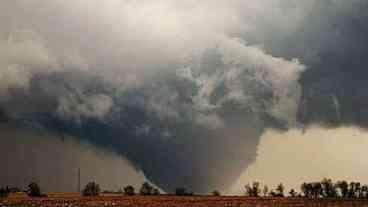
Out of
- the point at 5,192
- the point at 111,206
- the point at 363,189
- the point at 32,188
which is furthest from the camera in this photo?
the point at 363,189

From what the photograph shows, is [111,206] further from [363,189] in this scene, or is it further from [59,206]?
[363,189]

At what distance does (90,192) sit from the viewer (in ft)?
633

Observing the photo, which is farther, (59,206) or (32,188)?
(32,188)

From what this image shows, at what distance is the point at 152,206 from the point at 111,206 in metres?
7.07

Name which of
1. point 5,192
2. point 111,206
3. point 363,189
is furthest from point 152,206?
point 363,189

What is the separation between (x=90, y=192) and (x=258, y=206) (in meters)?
100

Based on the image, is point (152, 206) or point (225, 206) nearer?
point (152, 206)

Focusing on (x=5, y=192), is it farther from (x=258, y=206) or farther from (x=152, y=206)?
(x=258, y=206)

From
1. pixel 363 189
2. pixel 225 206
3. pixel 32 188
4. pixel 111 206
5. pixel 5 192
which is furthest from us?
pixel 363 189

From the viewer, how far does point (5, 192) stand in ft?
549

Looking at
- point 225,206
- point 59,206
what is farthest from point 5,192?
point 225,206

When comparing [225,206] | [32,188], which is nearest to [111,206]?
[225,206]

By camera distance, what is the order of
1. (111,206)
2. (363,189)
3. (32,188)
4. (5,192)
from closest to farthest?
(111,206), (5,192), (32,188), (363,189)

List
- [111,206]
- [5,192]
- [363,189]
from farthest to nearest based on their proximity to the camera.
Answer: [363,189] → [5,192] → [111,206]
